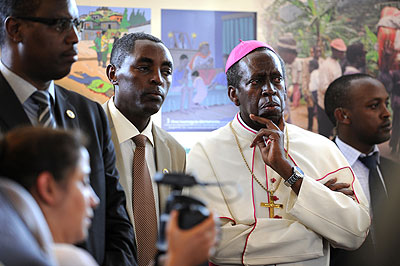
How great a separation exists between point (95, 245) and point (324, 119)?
364 cm

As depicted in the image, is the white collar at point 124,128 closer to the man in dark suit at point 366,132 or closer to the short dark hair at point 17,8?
the short dark hair at point 17,8

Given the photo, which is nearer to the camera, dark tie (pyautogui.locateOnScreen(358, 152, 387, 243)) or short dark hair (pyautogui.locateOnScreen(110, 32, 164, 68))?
short dark hair (pyautogui.locateOnScreen(110, 32, 164, 68))

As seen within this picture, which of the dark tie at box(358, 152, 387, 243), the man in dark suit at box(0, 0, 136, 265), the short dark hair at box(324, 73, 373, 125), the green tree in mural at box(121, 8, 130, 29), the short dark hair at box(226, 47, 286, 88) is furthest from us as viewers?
the green tree in mural at box(121, 8, 130, 29)

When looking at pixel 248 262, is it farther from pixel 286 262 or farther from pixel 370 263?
pixel 370 263

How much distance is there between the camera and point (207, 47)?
5.40m

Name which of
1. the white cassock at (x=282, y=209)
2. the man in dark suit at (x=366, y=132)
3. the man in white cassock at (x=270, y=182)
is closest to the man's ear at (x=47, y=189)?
the white cassock at (x=282, y=209)

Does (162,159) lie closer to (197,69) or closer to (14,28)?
(14,28)

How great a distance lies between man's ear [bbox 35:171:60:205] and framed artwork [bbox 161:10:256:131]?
3.64 m

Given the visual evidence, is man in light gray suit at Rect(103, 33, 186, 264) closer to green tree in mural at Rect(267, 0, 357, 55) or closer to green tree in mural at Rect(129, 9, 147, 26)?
green tree in mural at Rect(129, 9, 147, 26)

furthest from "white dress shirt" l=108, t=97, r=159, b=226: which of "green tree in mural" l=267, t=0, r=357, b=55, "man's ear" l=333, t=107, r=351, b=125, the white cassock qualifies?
"green tree in mural" l=267, t=0, r=357, b=55

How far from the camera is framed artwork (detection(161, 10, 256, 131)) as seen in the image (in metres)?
5.32

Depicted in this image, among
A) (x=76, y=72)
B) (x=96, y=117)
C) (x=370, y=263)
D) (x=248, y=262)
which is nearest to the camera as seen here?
(x=96, y=117)

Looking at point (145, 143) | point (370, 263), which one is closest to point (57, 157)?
point (145, 143)

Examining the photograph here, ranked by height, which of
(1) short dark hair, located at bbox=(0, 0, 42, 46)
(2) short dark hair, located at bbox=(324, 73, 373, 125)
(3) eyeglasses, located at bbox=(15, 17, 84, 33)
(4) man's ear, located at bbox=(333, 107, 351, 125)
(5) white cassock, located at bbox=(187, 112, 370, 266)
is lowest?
(5) white cassock, located at bbox=(187, 112, 370, 266)
